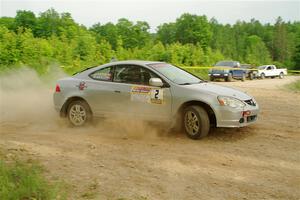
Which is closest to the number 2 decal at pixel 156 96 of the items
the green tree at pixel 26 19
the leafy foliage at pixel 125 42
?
the leafy foliage at pixel 125 42

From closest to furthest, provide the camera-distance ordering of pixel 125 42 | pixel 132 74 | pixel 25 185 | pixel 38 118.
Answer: pixel 25 185, pixel 132 74, pixel 38 118, pixel 125 42

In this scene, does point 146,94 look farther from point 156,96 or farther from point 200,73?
point 200,73

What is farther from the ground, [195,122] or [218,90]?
[218,90]

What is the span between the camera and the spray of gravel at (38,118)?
861cm

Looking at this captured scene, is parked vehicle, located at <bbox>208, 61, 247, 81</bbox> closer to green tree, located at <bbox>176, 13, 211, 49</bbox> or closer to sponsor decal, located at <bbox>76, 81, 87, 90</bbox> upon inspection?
sponsor decal, located at <bbox>76, 81, 87, 90</bbox>

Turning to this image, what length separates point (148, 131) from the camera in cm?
849

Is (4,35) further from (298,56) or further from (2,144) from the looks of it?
(298,56)

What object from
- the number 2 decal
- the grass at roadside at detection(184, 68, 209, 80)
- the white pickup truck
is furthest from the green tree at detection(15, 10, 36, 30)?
the number 2 decal

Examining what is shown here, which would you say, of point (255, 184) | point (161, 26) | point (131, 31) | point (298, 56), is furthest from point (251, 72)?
point (161, 26)

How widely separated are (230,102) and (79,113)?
3513 mm

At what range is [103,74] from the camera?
915cm

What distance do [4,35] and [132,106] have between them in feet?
54.3

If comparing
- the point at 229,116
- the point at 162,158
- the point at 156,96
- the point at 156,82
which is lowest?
the point at 162,158

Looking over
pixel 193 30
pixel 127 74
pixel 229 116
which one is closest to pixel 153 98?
pixel 127 74
